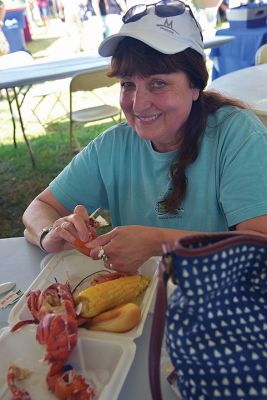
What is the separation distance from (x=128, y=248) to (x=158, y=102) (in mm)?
513

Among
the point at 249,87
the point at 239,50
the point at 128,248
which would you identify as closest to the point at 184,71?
the point at 128,248

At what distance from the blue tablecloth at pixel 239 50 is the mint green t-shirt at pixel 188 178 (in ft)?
14.1

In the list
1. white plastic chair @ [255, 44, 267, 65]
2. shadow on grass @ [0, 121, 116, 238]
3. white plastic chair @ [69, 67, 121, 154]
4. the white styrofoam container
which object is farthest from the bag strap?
white plastic chair @ [255, 44, 267, 65]

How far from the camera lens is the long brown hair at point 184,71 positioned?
1.33 meters

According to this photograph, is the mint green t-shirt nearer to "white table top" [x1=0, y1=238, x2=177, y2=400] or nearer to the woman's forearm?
the woman's forearm

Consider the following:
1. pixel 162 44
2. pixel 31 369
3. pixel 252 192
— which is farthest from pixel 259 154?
pixel 31 369

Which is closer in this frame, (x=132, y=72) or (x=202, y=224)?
(x=132, y=72)

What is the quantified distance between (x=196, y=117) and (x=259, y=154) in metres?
0.28

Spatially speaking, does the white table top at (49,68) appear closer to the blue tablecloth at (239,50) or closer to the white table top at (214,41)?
the white table top at (214,41)

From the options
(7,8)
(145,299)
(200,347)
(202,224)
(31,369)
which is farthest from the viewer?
(7,8)

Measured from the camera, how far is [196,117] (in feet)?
4.83

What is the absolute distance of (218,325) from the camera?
701 mm

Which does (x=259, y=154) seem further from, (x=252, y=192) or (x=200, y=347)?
(x=200, y=347)

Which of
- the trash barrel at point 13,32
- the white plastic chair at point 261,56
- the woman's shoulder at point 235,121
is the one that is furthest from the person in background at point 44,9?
the woman's shoulder at point 235,121
